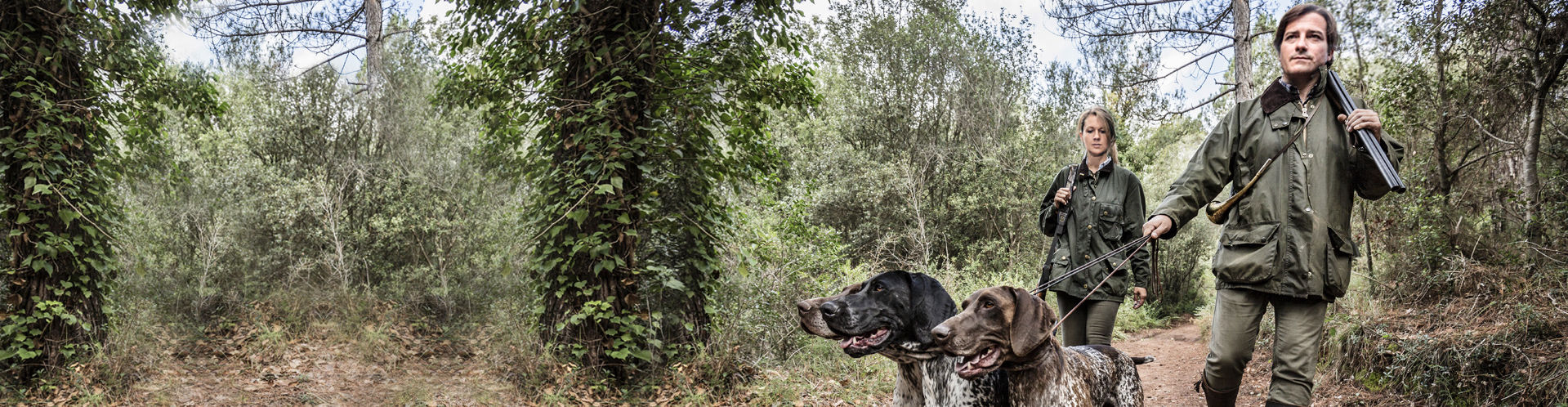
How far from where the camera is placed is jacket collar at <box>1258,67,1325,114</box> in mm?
2990

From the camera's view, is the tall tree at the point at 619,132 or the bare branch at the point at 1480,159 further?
the bare branch at the point at 1480,159

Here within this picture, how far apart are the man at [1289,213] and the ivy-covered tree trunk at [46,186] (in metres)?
7.78

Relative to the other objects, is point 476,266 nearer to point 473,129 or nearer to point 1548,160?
point 473,129

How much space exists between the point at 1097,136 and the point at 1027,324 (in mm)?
1909

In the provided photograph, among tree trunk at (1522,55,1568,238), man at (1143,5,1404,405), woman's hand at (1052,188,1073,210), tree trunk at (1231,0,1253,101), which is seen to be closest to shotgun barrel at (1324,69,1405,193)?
man at (1143,5,1404,405)

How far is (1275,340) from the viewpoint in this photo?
2949mm

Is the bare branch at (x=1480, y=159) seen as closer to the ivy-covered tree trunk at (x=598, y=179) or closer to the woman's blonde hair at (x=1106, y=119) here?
the woman's blonde hair at (x=1106, y=119)

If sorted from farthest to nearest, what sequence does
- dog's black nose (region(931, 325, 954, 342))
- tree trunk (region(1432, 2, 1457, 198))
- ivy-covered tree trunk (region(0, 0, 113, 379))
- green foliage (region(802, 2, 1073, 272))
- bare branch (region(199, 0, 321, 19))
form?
green foliage (region(802, 2, 1073, 272))
bare branch (region(199, 0, 321, 19))
tree trunk (region(1432, 2, 1457, 198))
ivy-covered tree trunk (region(0, 0, 113, 379))
dog's black nose (region(931, 325, 954, 342))

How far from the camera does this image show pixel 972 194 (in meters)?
17.5

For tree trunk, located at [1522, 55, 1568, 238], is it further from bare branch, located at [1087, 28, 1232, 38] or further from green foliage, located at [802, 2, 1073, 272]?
green foliage, located at [802, 2, 1073, 272]

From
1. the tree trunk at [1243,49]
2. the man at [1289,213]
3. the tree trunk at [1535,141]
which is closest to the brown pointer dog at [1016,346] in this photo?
the man at [1289,213]

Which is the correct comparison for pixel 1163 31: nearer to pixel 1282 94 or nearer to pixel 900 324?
pixel 1282 94

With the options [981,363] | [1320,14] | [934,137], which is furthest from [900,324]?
[934,137]

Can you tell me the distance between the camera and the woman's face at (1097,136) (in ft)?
13.5
